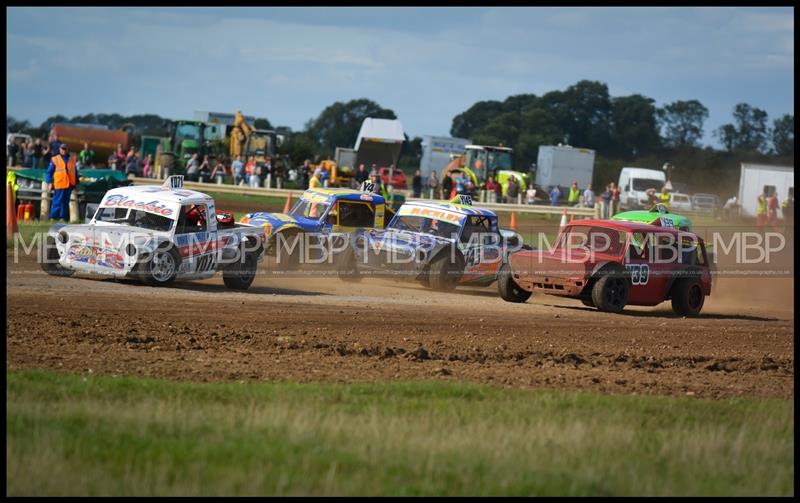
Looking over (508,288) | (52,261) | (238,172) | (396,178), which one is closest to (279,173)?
(238,172)

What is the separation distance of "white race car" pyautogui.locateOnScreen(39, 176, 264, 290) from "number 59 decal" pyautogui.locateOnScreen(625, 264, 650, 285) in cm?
623

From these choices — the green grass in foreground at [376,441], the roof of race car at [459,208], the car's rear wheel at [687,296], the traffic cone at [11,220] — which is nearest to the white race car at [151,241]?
the roof of race car at [459,208]

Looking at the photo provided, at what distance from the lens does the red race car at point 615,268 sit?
18.1 metres

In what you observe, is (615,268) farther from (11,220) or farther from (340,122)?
(340,122)

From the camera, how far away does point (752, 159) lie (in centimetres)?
5681

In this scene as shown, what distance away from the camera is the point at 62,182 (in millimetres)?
25641

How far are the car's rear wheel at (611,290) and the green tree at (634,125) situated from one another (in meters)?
96.8

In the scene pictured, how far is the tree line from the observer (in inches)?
3236

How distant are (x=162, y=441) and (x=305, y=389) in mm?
2380

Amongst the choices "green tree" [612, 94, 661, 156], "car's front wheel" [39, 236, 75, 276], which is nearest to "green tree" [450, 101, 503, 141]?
"green tree" [612, 94, 661, 156]

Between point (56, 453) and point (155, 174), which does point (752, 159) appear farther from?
point (56, 453)

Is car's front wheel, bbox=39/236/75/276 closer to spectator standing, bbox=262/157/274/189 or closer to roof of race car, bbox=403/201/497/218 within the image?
roof of race car, bbox=403/201/497/218

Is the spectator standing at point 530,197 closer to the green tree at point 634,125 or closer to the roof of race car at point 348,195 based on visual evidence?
the roof of race car at point 348,195

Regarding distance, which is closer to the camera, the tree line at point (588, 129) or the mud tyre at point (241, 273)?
the mud tyre at point (241, 273)
